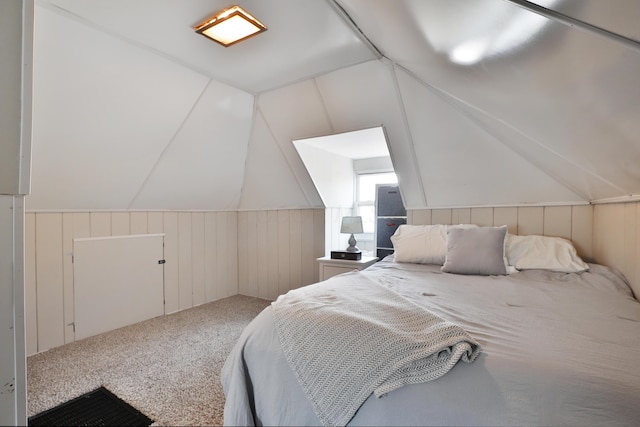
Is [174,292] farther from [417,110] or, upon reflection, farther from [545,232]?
[545,232]

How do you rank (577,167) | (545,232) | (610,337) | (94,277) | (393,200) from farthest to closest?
(393,200) → (94,277) → (545,232) → (577,167) → (610,337)

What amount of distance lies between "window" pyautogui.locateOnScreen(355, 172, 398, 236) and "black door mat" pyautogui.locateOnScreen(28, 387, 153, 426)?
8.54ft

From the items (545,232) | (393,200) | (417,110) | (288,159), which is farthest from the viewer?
(393,200)

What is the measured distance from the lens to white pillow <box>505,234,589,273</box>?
1.99 metres

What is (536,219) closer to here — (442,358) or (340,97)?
(340,97)

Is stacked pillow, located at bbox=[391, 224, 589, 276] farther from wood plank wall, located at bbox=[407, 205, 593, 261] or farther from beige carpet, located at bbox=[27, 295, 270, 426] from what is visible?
beige carpet, located at bbox=[27, 295, 270, 426]

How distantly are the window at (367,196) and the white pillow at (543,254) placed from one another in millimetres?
1536

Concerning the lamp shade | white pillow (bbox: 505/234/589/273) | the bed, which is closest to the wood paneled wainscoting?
white pillow (bbox: 505/234/589/273)

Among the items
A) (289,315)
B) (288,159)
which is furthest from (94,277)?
(289,315)

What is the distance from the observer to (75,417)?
1.52 m

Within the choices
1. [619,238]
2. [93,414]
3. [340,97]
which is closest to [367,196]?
[340,97]

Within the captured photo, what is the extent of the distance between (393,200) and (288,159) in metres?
1.14

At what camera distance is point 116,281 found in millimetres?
2770

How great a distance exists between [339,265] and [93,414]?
6.36 ft
